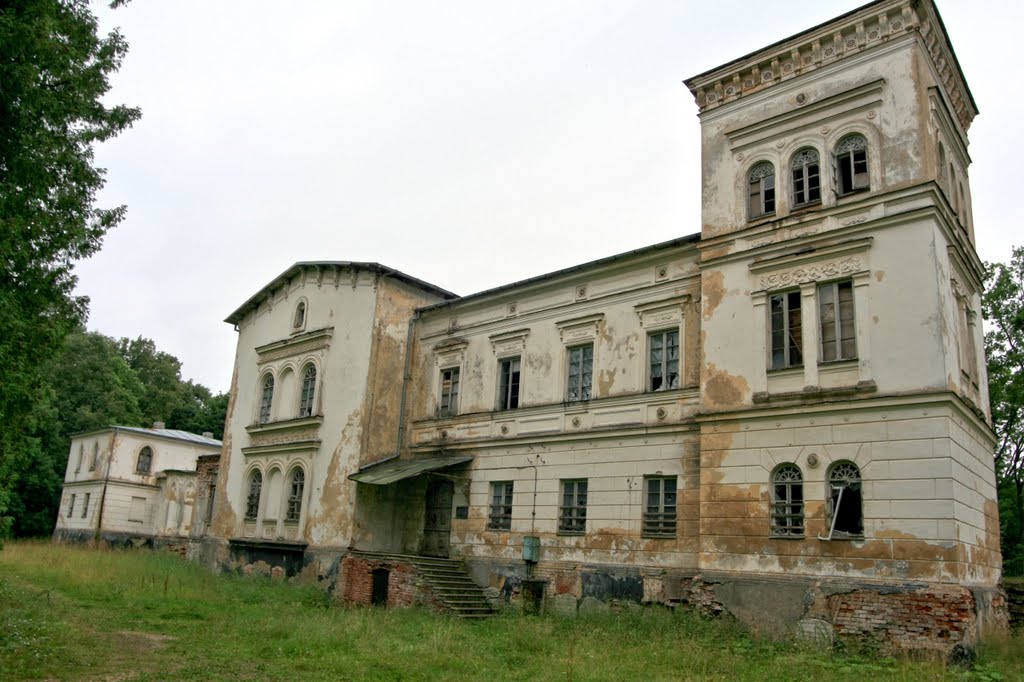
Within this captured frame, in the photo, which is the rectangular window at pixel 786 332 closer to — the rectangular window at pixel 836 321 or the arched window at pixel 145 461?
the rectangular window at pixel 836 321

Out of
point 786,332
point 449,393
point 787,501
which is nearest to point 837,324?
point 786,332

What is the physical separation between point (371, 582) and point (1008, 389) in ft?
Result: 65.1

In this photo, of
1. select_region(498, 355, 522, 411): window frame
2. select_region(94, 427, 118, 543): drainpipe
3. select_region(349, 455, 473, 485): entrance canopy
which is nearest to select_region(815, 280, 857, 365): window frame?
select_region(498, 355, 522, 411): window frame

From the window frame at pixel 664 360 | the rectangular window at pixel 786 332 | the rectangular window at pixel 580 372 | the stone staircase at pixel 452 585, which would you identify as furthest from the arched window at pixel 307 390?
the rectangular window at pixel 786 332

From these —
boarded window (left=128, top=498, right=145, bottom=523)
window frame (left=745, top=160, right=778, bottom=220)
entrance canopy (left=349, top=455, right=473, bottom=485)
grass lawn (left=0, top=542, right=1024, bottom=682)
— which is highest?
window frame (left=745, top=160, right=778, bottom=220)

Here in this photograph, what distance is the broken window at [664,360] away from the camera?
1662cm

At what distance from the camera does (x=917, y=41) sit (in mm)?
13883

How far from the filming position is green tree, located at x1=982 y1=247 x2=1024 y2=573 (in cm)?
2453

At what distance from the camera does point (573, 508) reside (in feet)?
57.3

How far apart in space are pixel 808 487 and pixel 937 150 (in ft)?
22.3

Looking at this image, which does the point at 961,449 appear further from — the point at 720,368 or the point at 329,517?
the point at 329,517

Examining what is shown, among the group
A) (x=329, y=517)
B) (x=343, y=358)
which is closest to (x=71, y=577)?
(x=329, y=517)

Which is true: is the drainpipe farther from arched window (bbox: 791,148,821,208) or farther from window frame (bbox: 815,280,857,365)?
window frame (bbox: 815,280,857,365)

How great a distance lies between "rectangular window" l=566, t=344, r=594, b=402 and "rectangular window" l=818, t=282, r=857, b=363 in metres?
5.68
